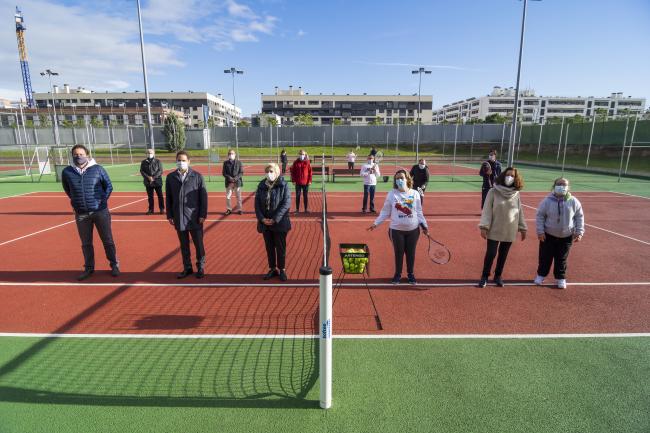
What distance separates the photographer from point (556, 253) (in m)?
6.71

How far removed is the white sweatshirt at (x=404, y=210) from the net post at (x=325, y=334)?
10.4 ft


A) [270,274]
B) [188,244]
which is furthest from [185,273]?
[270,274]

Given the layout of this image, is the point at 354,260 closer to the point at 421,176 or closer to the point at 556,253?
the point at 556,253

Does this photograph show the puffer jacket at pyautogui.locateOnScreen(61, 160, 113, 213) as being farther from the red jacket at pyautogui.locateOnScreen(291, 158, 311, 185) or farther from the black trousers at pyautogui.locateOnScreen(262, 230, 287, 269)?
the red jacket at pyautogui.locateOnScreen(291, 158, 311, 185)

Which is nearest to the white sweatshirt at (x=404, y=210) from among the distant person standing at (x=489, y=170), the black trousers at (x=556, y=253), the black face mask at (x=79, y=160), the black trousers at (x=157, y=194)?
the black trousers at (x=556, y=253)

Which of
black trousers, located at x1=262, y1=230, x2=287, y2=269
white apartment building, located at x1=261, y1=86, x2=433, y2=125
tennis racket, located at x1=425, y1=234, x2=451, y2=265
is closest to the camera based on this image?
black trousers, located at x1=262, y1=230, x2=287, y2=269

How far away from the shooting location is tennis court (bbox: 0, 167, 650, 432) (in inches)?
144

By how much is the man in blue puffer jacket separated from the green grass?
248 cm

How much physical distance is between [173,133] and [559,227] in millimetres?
51976

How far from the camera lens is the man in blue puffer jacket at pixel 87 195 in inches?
263

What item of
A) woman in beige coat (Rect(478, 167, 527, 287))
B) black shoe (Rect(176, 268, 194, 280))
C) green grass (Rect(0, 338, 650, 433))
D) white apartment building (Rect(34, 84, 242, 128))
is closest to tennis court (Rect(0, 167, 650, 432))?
green grass (Rect(0, 338, 650, 433))

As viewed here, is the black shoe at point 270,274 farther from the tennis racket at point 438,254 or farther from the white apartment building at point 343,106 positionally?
the white apartment building at point 343,106

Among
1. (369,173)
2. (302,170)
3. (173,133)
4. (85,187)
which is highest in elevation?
(173,133)

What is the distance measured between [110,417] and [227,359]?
1.33 meters
